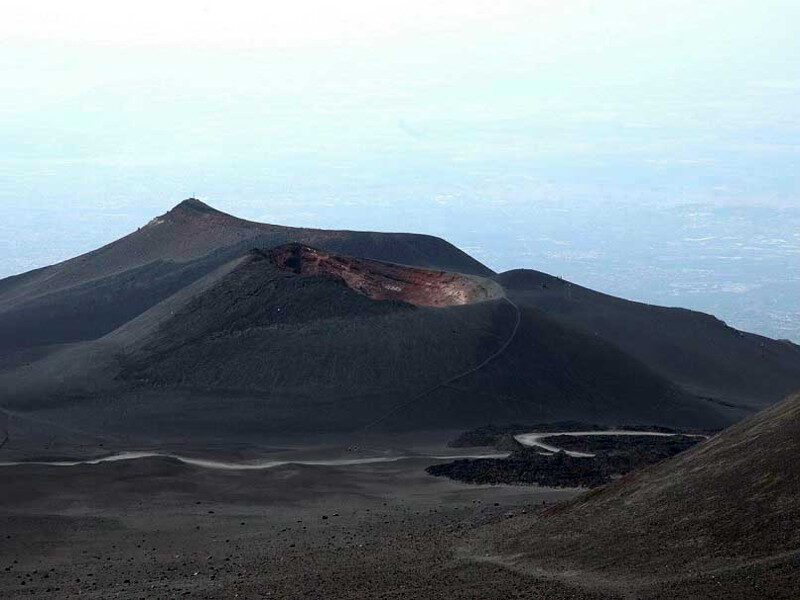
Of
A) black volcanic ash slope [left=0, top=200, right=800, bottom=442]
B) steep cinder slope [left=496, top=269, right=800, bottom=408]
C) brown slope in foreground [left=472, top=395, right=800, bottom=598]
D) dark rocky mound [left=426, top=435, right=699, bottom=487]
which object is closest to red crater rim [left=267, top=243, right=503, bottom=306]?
black volcanic ash slope [left=0, top=200, right=800, bottom=442]

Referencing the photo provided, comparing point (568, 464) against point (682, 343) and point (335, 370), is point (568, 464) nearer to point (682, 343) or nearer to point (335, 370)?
point (335, 370)

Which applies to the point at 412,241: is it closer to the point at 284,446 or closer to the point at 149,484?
the point at 284,446

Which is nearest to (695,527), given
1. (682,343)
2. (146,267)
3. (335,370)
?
(335,370)

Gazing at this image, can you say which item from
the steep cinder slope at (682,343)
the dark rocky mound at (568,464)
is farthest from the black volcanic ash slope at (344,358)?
the dark rocky mound at (568,464)

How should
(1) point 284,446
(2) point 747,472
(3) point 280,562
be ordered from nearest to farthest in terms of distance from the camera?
(2) point 747,472 → (3) point 280,562 → (1) point 284,446

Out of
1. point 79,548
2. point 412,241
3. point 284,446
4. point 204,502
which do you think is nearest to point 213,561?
point 79,548

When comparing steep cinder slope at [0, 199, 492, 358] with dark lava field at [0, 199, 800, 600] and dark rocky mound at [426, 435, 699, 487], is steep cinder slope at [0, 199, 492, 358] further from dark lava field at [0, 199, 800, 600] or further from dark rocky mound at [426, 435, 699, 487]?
dark rocky mound at [426, 435, 699, 487]
